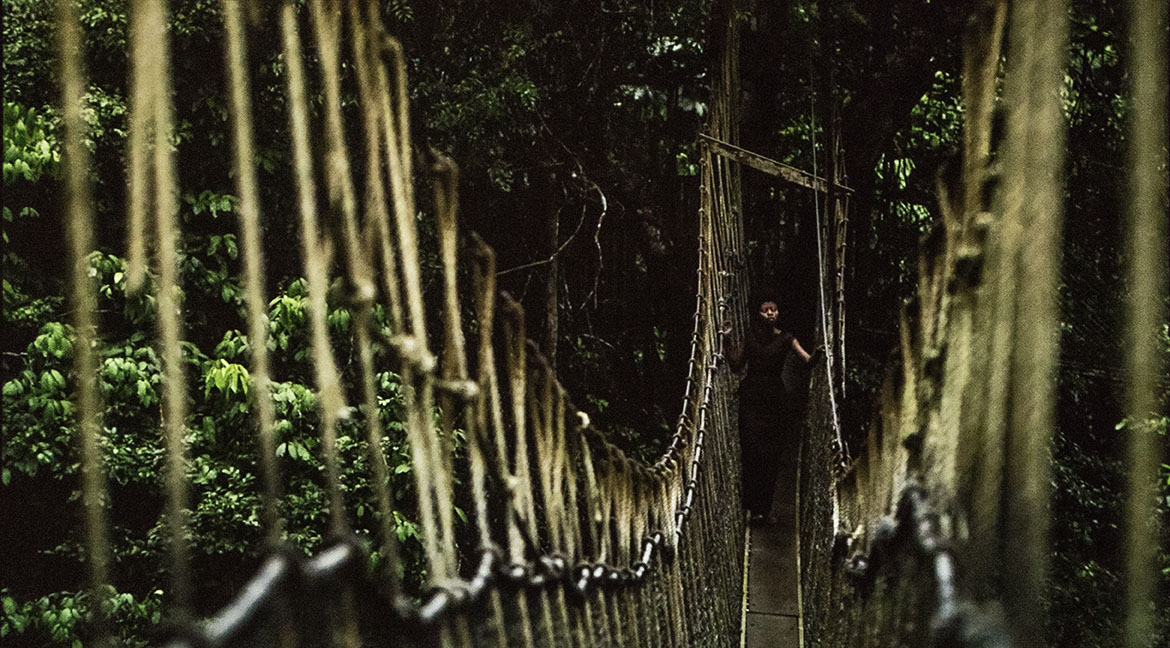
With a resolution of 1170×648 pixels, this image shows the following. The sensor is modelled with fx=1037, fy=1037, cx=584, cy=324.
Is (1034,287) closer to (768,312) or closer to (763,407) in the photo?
(768,312)

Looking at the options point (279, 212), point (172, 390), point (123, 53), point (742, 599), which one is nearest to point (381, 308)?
point (279, 212)

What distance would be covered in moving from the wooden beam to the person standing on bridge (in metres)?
0.56

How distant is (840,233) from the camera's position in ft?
12.5

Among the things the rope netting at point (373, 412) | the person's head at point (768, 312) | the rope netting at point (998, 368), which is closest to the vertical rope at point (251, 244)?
the rope netting at point (373, 412)

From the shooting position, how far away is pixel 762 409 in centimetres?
355

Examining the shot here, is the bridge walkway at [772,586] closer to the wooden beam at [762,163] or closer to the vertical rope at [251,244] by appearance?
the wooden beam at [762,163]

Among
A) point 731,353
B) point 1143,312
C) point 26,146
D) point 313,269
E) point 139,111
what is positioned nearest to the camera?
point 1143,312

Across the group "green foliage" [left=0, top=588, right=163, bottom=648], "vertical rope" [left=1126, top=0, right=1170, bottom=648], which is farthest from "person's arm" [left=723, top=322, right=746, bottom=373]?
"vertical rope" [left=1126, top=0, right=1170, bottom=648]

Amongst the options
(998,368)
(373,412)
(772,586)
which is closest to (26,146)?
(772,586)

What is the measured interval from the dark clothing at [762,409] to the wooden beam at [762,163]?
641 millimetres

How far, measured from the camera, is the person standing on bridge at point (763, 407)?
350 centimetres

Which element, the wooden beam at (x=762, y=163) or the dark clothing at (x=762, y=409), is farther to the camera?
the wooden beam at (x=762, y=163)

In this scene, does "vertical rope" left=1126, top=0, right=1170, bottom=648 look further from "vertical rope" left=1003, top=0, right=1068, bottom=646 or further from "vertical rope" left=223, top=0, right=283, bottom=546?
"vertical rope" left=223, top=0, right=283, bottom=546

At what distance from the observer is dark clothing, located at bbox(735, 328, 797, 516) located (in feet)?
11.5
